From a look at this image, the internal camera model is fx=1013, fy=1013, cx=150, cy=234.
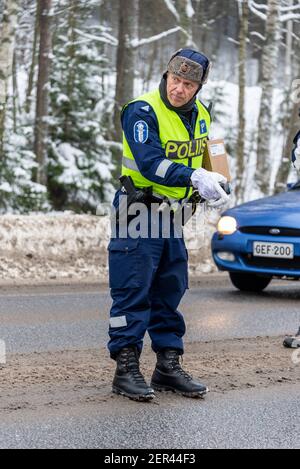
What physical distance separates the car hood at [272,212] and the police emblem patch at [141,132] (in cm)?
467

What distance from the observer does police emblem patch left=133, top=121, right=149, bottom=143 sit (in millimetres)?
5316

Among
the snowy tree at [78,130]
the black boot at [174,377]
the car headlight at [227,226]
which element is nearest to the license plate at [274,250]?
the car headlight at [227,226]

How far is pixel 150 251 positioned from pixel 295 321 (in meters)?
3.54

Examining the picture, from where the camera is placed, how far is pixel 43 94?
55.2 feet

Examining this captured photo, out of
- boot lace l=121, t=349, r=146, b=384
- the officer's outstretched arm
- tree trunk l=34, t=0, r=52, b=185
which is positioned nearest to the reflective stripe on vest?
boot lace l=121, t=349, r=146, b=384

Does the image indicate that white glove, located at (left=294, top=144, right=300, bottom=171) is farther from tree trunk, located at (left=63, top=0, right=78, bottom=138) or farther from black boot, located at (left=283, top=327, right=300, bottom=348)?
tree trunk, located at (left=63, top=0, right=78, bottom=138)

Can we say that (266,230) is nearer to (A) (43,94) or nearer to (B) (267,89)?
(A) (43,94)

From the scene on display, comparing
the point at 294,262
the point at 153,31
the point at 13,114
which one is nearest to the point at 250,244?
the point at 294,262

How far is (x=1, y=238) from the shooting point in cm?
1246

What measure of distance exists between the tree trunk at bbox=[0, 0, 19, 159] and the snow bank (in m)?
2.04

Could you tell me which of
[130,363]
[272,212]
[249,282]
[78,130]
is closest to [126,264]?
[130,363]

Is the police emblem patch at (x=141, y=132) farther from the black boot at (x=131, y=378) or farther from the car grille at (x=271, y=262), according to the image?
the car grille at (x=271, y=262)

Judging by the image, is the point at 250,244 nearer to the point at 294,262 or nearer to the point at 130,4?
the point at 294,262

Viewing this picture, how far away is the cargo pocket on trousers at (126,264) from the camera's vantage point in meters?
5.46
